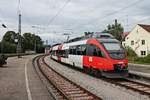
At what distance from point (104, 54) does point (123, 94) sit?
6.27m

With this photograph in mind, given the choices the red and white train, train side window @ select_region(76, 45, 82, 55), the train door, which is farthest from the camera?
train side window @ select_region(76, 45, 82, 55)

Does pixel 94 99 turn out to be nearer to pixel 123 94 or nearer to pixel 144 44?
pixel 123 94

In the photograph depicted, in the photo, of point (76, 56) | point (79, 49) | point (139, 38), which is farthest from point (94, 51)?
point (139, 38)

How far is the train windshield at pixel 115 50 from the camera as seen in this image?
763 inches

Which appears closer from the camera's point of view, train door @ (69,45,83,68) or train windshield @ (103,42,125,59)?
train windshield @ (103,42,125,59)

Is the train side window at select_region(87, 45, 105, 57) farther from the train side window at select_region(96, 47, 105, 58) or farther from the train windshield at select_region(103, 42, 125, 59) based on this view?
the train windshield at select_region(103, 42, 125, 59)

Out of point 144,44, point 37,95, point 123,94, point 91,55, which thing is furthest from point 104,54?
point 144,44

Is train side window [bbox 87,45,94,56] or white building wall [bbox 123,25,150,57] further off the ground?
white building wall [bbox 123,25,150,57]

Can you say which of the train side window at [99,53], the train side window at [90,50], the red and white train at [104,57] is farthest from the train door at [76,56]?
the train side window at [99,53]

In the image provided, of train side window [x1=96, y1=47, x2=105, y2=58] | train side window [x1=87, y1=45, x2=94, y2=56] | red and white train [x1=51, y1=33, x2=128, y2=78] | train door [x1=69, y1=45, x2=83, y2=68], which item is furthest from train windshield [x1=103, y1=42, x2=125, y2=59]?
train door [x1=69, y1=45, x2=83, y2=68]

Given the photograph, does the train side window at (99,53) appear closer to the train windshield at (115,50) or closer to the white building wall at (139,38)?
the train windshield at (115,50)

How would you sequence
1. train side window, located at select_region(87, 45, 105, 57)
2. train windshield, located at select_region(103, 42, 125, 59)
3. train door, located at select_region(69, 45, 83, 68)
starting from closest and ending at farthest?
1. train windshield, located at select_region(103, 42, 125, 59)
2. train side window, located at select_region(87, 45, 105, 57)
3. train door, located at select_region(69, 45, 83, 68)

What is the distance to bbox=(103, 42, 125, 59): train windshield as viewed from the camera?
63.6 ft

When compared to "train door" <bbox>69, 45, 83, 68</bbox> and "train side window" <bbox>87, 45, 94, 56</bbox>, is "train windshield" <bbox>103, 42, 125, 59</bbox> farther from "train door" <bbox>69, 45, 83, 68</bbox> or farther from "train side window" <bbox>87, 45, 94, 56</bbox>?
"train door" <bbox>69, 45, 83, 68</bbox>
